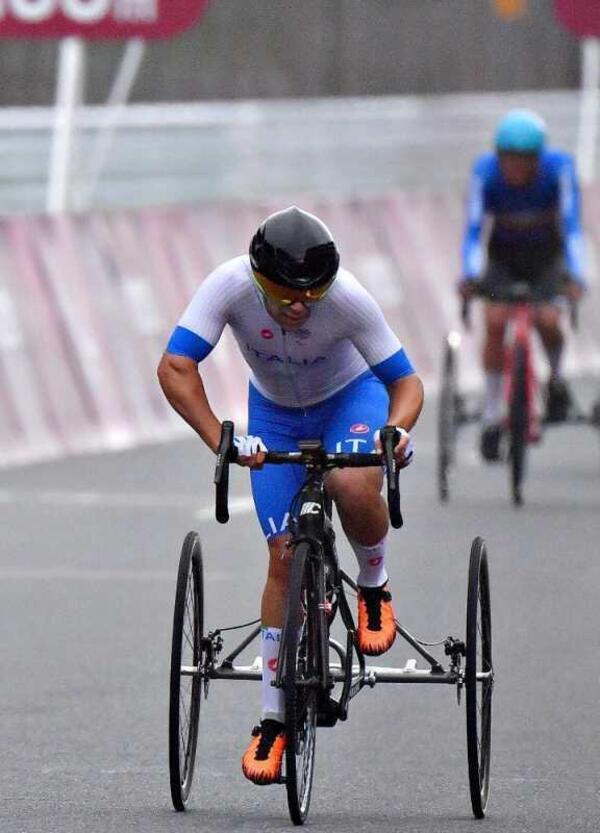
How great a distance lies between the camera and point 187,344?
27.3ft

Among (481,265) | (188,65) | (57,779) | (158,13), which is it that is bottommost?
(57,779)

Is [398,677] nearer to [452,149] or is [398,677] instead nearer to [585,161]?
[585,161]

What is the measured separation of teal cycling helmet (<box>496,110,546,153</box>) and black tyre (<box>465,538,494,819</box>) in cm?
758

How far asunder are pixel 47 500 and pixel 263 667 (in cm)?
842

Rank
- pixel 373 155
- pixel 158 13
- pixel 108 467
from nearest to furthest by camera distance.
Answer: pixel 108 467
pixel 158 13
pixel 373 155

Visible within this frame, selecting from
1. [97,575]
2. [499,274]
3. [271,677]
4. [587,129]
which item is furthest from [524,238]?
[587,129]

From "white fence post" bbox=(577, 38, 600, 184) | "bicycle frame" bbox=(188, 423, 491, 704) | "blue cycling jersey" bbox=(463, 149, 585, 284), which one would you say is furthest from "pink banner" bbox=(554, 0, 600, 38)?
"bicycle frame" bbox=(188, 423, 491, 704)

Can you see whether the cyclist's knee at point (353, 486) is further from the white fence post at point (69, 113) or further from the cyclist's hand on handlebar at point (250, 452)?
the white fence post at point (69, 113)

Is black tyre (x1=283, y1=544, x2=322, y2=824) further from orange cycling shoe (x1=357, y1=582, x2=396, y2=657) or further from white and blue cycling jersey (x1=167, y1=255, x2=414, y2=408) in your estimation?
white and blue cycling jersey (x1=167, y1=255, x2=414, y2=408)

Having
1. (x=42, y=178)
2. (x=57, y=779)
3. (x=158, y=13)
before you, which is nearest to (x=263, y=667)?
(x=57, y=779)

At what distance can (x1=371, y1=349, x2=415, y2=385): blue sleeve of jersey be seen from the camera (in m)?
8.44

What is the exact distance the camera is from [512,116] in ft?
52.2

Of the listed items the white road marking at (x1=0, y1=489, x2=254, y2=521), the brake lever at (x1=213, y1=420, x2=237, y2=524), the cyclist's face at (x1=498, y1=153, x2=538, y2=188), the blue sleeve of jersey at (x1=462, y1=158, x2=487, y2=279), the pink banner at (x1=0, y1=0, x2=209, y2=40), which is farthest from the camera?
the pink banner at (x1=0, y1=0, x2=209, y2=40)

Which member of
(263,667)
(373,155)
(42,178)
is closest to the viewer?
(263,667)
